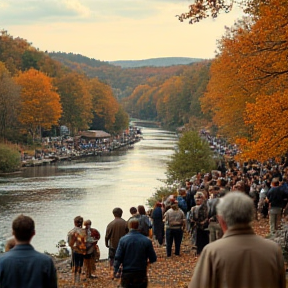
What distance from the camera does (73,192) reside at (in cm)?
4619

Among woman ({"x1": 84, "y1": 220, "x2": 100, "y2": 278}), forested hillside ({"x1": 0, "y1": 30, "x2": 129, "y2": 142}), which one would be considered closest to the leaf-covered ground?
woman ({"x1": 84, "y1": 220, "x2": 100, "y2": 278})

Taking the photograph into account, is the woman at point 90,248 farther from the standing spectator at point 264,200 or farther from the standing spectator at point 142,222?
the standing spectator at point 264,200

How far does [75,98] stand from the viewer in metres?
96.9

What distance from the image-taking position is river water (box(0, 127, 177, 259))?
3194 cm

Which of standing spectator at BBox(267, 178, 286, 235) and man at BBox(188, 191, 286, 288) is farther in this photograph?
standing spectator at BBox(267, 178, 286, 235)

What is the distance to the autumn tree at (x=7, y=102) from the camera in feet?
252

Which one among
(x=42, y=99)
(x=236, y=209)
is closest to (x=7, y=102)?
(x=42, y=99)

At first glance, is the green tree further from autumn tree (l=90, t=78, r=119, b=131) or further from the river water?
autumn tree (l=90, t=78, r=119, b=131)

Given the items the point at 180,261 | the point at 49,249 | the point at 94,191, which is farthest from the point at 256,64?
the point at 94,191

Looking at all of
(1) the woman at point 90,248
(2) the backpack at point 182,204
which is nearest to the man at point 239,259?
(1) the woman at point 90,248

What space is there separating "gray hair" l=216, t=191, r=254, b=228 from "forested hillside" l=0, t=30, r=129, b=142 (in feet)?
244

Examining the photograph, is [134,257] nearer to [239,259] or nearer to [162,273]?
[239,259]

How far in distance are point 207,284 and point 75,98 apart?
93697 millimetres

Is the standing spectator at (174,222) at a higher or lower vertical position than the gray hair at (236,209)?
lower
